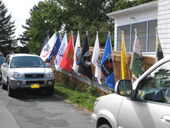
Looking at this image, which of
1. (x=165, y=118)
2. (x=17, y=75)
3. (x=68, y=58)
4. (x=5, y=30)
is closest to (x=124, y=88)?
(x=165, y=118)

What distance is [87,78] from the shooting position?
11492 millimetres

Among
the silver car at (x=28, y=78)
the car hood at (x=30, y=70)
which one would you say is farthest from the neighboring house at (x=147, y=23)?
the car hood at (x=30, y=70)

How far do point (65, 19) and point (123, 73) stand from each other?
34.1m

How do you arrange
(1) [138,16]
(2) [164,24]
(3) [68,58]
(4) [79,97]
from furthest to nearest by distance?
(1) [138,16], (3) [68,58], (2) [164,24], (4) [79,97]

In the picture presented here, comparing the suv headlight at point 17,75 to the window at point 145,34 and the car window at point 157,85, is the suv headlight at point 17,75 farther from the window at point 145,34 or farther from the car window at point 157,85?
the car window at point 157,85

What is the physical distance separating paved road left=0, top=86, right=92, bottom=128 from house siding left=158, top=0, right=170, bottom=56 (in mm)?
5057

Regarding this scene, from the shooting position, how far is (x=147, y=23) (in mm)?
14320

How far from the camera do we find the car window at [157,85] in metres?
3.14

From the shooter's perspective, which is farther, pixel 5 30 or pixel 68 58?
pixel 5 30

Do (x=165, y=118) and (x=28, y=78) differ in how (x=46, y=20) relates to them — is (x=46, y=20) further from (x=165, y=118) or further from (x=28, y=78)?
(x=165, y=118)

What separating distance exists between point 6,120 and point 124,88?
4.53 metres

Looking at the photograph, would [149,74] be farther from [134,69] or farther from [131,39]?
[131,39]

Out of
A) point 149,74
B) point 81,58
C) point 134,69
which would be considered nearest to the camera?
point 149,74

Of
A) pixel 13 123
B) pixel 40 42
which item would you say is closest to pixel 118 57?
pixel 13 123
